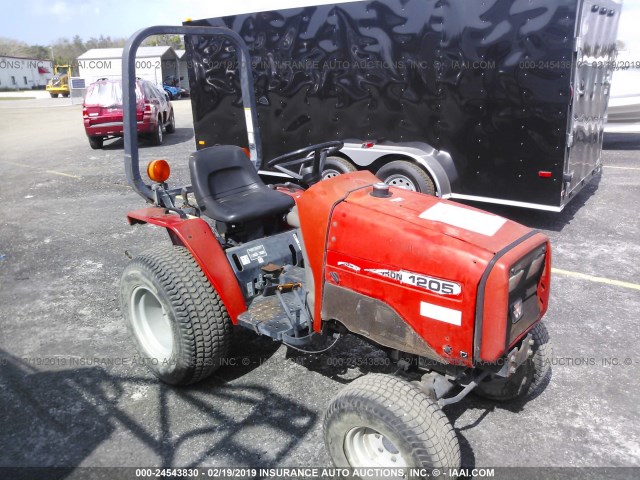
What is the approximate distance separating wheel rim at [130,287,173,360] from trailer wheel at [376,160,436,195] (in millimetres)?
3499

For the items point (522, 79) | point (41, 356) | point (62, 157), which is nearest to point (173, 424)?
point (41, 356)

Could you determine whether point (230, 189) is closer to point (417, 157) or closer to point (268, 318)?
point (268, 318)

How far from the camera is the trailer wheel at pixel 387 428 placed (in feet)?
7.13

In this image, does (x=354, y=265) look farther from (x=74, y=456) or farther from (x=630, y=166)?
(x=630, y=166)

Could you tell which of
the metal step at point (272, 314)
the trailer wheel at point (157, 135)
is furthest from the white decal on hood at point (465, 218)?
the trailer wheel at point (157, 135)

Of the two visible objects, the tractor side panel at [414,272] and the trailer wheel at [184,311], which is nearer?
the tractor side panel at [414,272]

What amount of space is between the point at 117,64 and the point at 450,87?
3697 centimetres

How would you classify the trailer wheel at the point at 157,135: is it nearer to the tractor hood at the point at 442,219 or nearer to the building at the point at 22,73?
the tractor hood at the point at 442,219

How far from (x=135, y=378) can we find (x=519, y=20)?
15.6 feet

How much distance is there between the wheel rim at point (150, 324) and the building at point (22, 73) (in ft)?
185

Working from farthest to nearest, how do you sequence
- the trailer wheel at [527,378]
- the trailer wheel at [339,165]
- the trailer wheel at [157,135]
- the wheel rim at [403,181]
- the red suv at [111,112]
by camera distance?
the trailer wheel at [157,135] < the red suv at [111,112] < the trailer wheel at [339,165] < the wheel rim at [403,181] < the trailer wheel at [527,378]

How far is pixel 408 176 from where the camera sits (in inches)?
247

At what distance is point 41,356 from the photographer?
3658 mm

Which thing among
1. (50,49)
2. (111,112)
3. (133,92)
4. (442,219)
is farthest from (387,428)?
(50,49)
